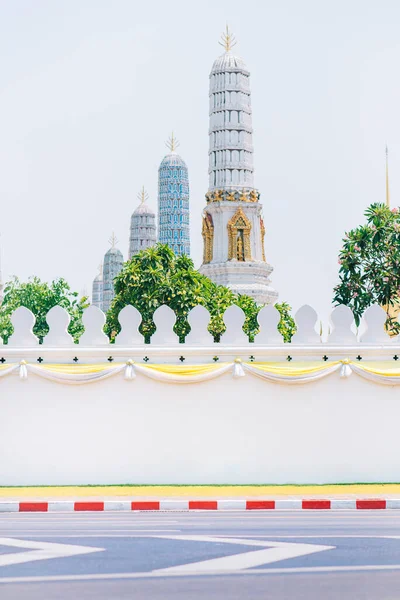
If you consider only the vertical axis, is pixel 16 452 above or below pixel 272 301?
below

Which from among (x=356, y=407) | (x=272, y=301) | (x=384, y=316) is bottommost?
(x=356, y=407)

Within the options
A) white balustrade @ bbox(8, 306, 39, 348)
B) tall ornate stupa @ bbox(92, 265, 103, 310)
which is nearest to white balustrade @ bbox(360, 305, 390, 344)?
white balustrade @ bbox(8, 306, 39, 348)

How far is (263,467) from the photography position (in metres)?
14.3

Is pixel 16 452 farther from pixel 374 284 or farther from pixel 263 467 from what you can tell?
pixel 374 284

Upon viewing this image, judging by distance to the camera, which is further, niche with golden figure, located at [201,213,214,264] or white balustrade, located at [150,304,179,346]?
niche with golden figure, located at [201,213,214,264]

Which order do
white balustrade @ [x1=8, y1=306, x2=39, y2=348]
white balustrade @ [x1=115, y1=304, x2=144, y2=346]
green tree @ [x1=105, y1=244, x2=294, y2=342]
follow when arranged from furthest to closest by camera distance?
green tree @ [x1=105, y1=244, x2=294, y2=342] < white balustrade @ [x1=8, y1=306, x2=39, y2=348] < white balustrade @ [x1=115, y1=304, x2=144, y2=346]

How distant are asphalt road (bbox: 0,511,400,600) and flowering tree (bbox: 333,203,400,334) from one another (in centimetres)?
2545

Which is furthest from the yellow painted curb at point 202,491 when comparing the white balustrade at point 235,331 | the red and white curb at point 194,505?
the white balustrade at point 235,331

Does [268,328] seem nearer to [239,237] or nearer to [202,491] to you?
[202,491]

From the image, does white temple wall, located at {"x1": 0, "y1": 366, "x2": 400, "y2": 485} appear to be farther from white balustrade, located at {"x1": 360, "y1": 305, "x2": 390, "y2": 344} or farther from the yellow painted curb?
white balustrade, located at {"x1": 360, "y1": 305, "x2": 390, "y2": 344}

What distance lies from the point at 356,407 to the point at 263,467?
1.51 metres

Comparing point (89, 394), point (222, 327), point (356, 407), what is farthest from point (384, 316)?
point (222, 327)

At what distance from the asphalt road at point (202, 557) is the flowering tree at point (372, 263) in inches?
1002

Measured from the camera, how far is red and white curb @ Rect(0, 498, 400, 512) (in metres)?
12.5
